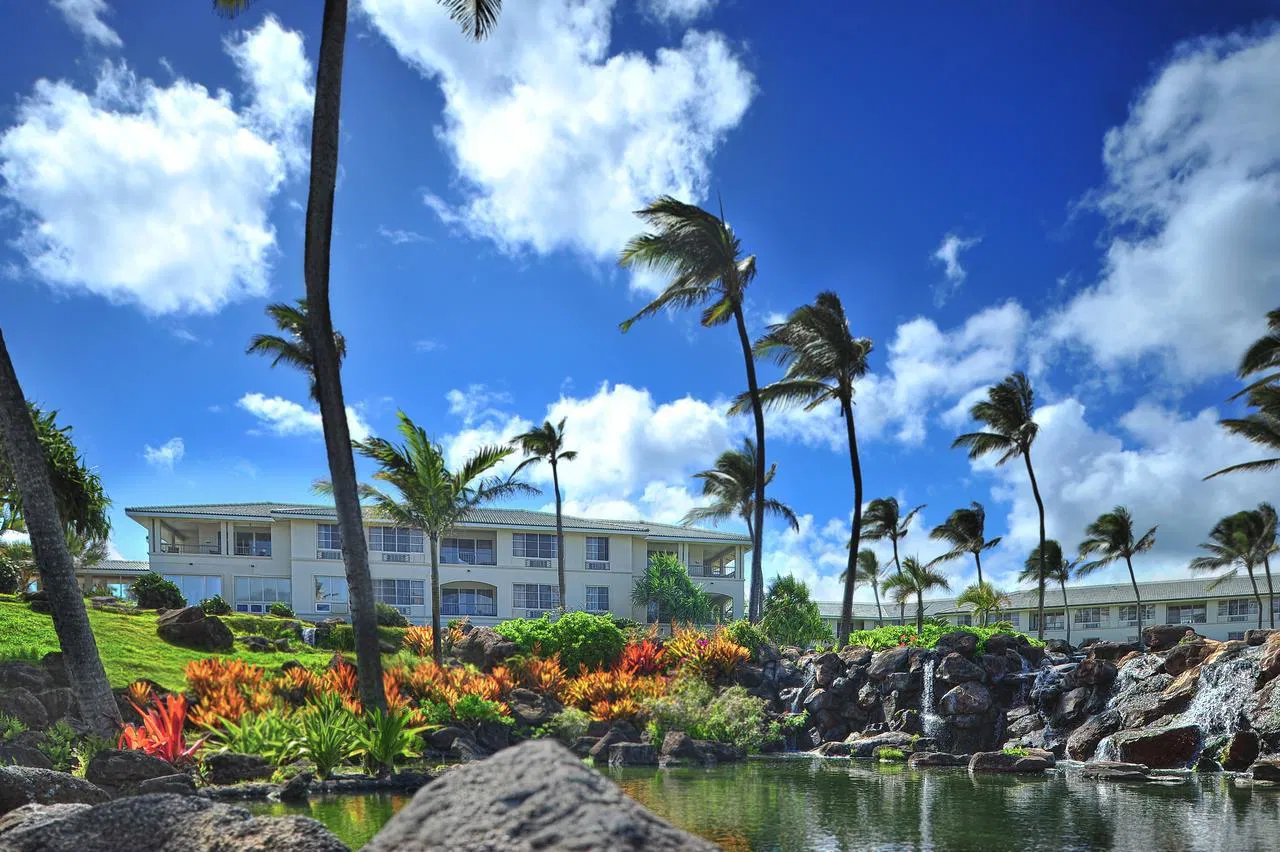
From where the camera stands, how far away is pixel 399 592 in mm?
44531

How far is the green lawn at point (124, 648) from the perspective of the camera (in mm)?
19469

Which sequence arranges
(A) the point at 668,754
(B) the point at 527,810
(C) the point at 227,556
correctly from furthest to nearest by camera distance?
(C) the point at 227,556, (A) the point at 668,754, (B) the point at 527,810

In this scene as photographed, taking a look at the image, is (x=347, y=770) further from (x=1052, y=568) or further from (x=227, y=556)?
(x=1052, y=568)

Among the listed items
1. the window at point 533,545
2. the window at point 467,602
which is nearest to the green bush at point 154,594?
the window at point 467,602

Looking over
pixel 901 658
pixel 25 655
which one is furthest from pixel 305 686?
pixel 901 658

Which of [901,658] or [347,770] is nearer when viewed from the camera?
[347,770]

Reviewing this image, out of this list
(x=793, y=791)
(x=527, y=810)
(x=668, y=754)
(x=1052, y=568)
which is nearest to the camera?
(x=527, y=810)

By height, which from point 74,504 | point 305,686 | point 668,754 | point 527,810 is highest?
point 74,504

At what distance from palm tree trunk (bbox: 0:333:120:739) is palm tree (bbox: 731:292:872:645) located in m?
17.9

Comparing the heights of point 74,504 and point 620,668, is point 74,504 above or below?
above

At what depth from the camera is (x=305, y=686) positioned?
1930cm

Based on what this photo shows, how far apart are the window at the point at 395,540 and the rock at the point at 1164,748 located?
108 feet

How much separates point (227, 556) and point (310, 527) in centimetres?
353

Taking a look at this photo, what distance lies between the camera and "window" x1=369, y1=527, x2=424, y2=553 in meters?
44.6
